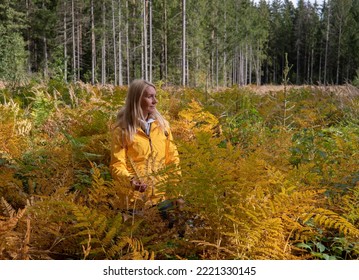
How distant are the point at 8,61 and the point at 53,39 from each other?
586 inches

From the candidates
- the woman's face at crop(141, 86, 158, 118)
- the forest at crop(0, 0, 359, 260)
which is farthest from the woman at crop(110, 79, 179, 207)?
the forest at crop(0, 0, 359, 260)

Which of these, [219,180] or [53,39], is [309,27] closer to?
[53,39]

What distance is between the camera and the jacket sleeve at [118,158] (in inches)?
122

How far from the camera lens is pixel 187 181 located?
8.20 ft

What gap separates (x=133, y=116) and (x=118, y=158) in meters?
0.41

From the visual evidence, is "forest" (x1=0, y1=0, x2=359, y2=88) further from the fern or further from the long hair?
the fern

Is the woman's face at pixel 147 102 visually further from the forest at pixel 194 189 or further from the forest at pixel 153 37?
the forest at pixel 153 37

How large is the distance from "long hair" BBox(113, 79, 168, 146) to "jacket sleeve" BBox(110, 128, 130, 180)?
0.16ft

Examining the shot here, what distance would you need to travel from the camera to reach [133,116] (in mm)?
3422

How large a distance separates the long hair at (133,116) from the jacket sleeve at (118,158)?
5 cm

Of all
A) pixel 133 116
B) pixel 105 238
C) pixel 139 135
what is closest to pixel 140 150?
pixel 139 135

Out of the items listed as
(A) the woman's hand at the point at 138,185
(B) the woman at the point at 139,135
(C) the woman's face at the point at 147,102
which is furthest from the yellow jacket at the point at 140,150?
(A) the woman's hand at the point at 138,185

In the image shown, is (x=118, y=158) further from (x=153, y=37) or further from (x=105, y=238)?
(x=153, y=37)

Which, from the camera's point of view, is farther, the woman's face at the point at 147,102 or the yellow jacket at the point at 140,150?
the woman's face at the point at 147,102
